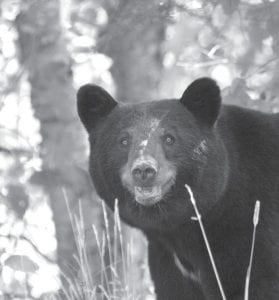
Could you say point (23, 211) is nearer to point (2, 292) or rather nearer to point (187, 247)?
point (2, 292)

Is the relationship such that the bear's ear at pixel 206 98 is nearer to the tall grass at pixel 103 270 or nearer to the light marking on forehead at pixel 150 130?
the light marking on forehead at pixel 150 130

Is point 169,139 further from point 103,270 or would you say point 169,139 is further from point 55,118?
point 55,118

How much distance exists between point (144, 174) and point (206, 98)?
78cm

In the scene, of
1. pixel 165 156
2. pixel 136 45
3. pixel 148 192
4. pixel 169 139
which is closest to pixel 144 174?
pixel 148 192

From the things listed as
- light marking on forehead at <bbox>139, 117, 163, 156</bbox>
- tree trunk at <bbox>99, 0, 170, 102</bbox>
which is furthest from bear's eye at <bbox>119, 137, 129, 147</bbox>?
tree trunk at <bbox>99, 0, 170, 102</bbox>

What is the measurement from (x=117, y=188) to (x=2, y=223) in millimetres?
2876

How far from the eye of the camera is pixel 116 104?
19.5 ft

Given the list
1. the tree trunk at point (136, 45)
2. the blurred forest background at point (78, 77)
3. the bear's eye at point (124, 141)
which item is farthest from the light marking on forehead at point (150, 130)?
the tree trunk at point (136, 45)

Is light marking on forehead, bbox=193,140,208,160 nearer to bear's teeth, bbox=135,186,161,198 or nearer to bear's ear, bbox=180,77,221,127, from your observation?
bear's ear, bbox=180,77,221,127

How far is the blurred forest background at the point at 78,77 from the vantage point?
782 cm

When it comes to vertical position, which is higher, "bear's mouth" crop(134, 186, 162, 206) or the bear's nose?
the bear's nose

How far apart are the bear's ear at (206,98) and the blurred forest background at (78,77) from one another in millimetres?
1888

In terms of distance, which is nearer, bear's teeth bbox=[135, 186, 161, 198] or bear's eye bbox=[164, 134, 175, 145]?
bear's teeth bbox=[135, 186, 161, 198]

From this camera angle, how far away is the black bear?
17.7 ft
